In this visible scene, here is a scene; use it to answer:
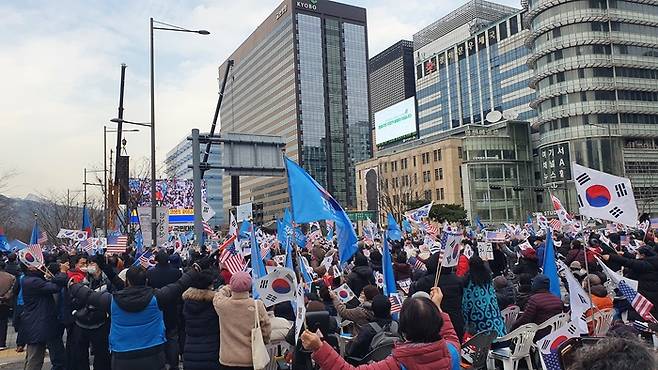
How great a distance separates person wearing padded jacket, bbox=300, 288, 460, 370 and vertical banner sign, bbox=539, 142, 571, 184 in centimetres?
6534

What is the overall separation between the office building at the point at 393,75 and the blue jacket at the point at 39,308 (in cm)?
15693

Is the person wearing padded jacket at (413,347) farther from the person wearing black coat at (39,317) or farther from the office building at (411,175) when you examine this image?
the office building at (411,175)

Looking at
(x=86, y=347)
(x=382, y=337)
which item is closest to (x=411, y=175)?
(x=86, y=347)

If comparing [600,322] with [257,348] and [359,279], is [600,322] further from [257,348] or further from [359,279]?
[257,348]

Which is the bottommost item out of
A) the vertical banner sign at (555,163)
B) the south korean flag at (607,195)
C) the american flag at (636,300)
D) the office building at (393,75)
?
the american flag at (636,300)

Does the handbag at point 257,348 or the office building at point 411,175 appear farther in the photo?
the office building at point 411,175

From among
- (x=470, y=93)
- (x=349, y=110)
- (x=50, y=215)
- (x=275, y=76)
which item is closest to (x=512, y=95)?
(x=470, y=93)

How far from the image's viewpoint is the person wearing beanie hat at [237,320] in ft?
17.7

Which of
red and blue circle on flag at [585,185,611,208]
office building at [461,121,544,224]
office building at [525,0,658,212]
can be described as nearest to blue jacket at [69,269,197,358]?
red and blue circle on flag at [585,185,611,208]

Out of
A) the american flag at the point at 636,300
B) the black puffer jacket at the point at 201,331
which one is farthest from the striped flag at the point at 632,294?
Answer: the black puffer jacket at the point at 201,331

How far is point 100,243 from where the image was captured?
19266 mm

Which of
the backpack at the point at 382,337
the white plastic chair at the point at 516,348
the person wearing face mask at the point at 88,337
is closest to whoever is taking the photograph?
the backpack at the point at 382,337

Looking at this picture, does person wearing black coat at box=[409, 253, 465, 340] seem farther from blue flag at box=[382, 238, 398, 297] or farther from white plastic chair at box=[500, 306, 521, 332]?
white plastic chair at box=[500, 306, 521, 332]

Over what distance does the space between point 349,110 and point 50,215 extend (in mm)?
89526
